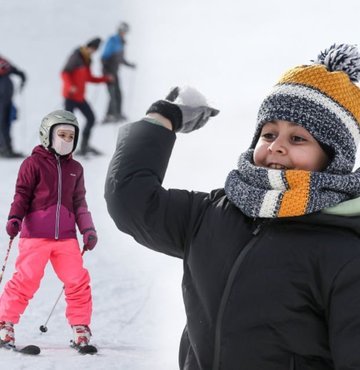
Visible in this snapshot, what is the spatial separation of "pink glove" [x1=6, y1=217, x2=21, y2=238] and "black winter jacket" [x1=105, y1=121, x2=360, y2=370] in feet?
1.49

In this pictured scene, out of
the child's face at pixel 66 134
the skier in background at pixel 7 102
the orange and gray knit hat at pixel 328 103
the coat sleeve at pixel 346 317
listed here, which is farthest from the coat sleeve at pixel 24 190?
the skier in background at pixel 7 102

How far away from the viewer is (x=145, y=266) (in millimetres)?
3443

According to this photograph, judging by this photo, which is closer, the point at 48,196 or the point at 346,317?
the point at 346,317

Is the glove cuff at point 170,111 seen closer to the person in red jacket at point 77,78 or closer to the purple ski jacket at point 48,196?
the purple ski jacket at point 48,196

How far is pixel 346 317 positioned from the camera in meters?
1.65

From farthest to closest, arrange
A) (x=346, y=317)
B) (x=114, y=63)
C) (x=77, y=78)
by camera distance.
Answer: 1. (x=114, y=63)
2. (x=77, y=78)
3. (x=346, y=317)

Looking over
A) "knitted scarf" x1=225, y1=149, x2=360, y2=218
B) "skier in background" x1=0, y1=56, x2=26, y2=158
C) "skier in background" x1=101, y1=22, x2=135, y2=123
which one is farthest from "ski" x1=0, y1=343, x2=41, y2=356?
"skier in background" x1=101, y1=22, x2=135, y2=123

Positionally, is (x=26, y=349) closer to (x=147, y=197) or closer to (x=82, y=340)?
(x=82, y=340)

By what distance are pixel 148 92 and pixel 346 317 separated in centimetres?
951

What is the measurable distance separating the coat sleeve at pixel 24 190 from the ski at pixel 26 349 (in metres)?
0.33

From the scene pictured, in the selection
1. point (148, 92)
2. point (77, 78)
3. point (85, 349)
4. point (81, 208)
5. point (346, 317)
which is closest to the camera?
point (346, 317)

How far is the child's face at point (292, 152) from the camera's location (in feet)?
5.85

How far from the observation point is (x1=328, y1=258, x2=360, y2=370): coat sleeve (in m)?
1.64

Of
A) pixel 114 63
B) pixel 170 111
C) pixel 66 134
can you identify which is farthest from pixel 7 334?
pixel 114 63
